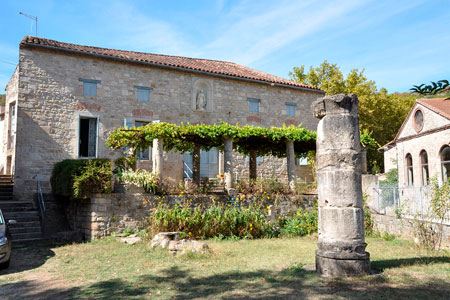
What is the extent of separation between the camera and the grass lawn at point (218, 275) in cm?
467

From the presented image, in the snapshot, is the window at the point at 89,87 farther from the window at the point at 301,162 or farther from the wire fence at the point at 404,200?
the wire fence at the point at 404,200

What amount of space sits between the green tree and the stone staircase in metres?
18.8

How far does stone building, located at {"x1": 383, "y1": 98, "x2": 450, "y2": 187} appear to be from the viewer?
1553cm

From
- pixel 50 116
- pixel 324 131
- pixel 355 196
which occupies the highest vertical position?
pixel 50 116

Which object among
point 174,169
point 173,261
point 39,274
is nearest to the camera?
point 39,274

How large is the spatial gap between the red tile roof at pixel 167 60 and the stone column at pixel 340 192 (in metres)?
10.6

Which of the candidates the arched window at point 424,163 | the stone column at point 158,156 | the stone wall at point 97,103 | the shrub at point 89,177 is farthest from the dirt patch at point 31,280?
the arched window at point 424,163

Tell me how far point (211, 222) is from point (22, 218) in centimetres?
565

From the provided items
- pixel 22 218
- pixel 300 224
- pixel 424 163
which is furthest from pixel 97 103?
pixel 424 163

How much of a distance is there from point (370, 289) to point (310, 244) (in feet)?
12.6

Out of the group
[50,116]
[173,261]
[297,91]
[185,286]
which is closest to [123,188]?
[173,261]

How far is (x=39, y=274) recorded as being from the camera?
20.4ft

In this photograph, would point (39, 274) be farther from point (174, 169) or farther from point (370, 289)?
point (174, 169)

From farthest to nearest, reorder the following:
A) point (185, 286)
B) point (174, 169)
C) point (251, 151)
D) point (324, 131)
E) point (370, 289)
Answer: point (174, 169)
point (251, 151)
point (324, 131)
point (185, 286)
point (370, 289)
